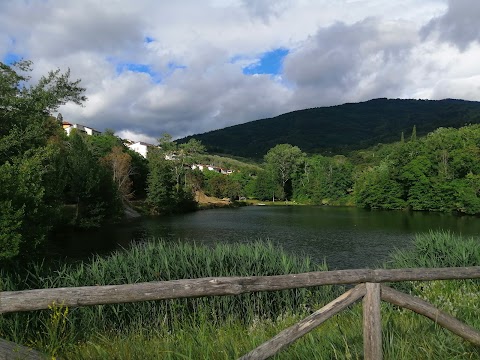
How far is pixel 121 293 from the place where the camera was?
2990 mm

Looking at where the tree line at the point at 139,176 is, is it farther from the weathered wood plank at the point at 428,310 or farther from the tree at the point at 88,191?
the weathered wood plank at the point at 428,310

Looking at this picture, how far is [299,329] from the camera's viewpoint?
304 centimetres

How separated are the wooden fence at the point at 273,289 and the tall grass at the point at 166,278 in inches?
122

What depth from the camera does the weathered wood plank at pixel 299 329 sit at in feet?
9.56

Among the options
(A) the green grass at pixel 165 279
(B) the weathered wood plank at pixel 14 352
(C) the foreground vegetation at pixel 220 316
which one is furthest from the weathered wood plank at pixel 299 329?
(A) the green grass at pixel 165 279

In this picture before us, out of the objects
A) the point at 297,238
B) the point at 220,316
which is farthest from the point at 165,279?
the point at 297,238

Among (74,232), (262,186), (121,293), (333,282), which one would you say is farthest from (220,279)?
(262,186)

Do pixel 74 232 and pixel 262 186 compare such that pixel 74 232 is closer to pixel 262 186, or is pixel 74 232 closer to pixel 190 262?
pixel 190 262

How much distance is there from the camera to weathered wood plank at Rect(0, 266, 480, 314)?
9.35 ft

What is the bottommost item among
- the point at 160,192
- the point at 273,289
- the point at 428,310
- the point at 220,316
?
the point at 220,316

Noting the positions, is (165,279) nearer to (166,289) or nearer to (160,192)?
(166,289)

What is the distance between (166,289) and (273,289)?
877 mm

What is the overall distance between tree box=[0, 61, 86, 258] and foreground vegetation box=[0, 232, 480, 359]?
8.59 m

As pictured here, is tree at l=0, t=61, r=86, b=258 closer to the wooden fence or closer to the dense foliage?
the dense foliage
